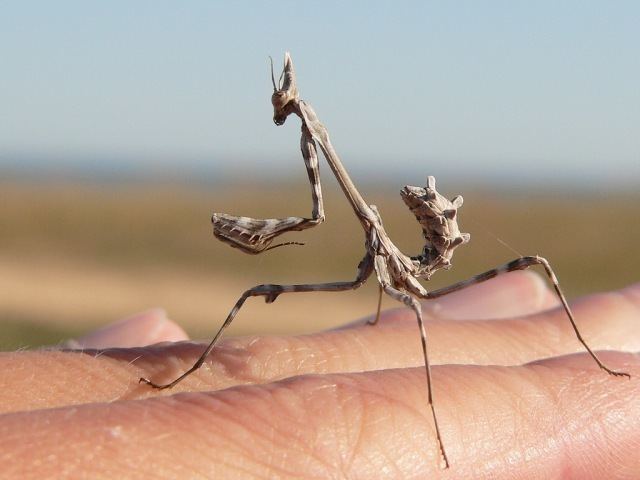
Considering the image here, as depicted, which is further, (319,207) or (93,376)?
(319,207)

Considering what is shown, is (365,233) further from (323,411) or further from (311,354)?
(323,411)

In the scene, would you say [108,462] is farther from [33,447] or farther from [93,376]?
[93,376]

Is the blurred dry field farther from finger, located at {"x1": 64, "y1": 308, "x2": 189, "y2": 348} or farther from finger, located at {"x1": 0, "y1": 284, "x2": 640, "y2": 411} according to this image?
finger, located at {"x1": 0, "y1": 284, "x2": 640, "y2": 411}

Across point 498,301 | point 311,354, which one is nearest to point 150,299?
point 498,301

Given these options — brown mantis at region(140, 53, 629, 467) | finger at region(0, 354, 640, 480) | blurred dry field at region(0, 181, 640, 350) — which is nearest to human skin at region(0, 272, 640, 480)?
finger at region(0, 354, 640, 480)

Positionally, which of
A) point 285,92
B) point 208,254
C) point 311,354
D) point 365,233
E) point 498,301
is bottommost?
point 208,254

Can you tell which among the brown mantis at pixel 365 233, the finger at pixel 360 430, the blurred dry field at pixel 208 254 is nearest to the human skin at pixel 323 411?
the finger at pixel 360 430

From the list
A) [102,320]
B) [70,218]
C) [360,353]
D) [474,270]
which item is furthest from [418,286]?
[70,218]
